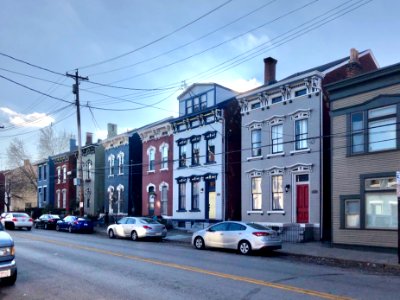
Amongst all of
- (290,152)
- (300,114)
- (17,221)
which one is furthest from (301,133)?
(17,221)

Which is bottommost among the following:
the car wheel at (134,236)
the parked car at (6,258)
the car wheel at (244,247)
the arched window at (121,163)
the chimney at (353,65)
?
the car wheel at (134,236)

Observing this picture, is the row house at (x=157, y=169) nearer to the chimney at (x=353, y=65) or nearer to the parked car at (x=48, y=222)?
Result: the parked car at (x=48, y=222)

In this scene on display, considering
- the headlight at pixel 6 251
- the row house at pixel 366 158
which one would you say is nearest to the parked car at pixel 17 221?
the row house at pixel 366 158

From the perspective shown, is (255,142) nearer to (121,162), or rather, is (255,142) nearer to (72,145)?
(121,162)

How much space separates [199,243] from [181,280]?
9.84 m

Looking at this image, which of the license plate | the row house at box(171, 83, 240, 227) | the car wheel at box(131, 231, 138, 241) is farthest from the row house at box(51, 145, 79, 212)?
the license plate

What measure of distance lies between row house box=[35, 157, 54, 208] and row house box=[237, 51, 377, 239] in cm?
3588

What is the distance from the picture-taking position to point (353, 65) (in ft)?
82.6

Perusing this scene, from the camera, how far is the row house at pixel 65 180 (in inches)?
2111

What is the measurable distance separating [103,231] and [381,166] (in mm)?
21962

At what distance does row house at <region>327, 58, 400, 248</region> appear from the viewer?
1898cm

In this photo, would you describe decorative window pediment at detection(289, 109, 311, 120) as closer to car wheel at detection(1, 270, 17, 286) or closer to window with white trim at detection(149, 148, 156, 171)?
window with white trim at detection(149, 148, 156, 171)

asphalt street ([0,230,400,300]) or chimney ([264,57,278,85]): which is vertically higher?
chimney ([264,57,278,85])

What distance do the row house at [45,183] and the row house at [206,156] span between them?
28092 mm
